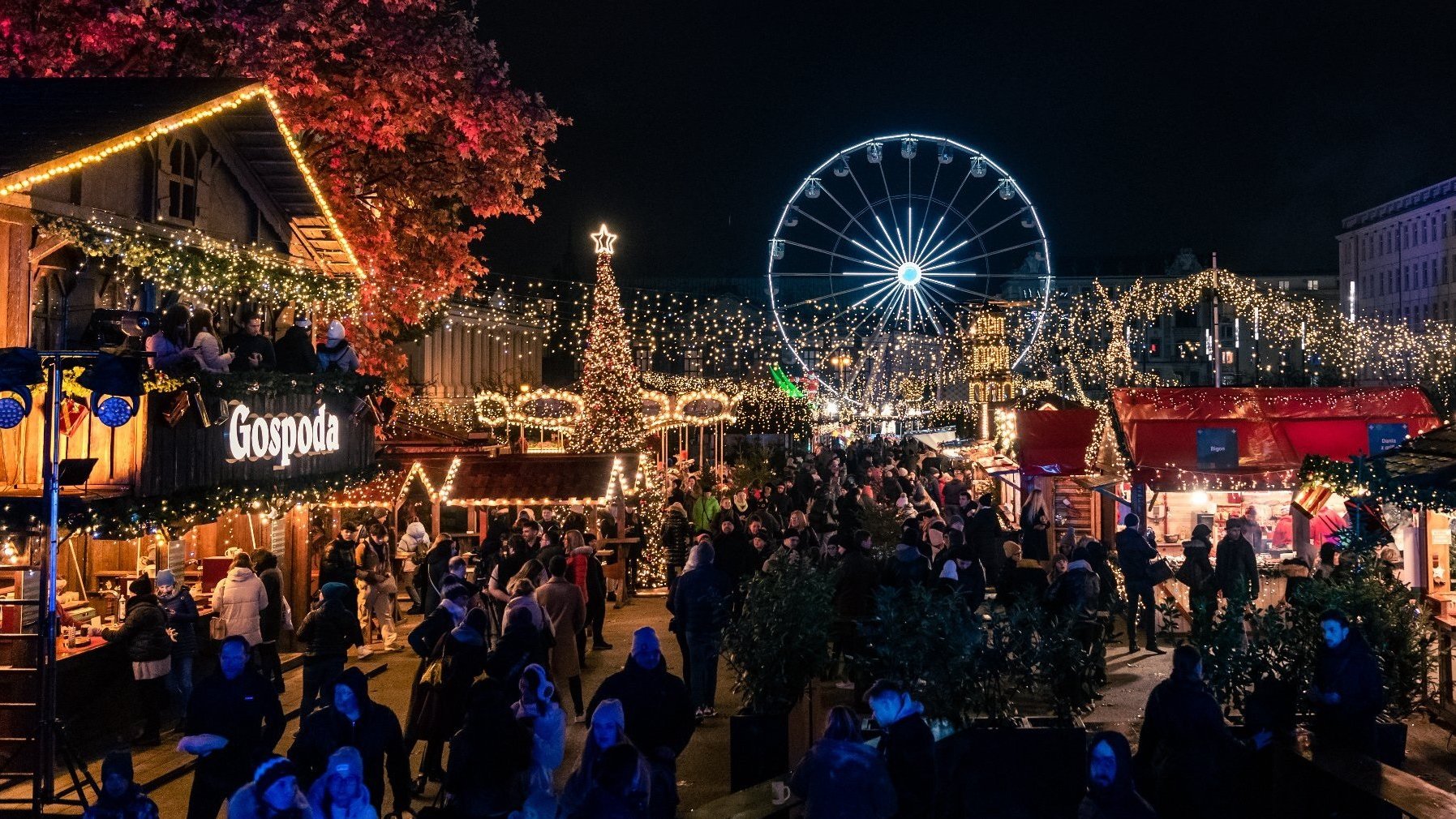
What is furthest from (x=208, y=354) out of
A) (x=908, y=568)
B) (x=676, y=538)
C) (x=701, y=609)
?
(x=676, y=538)

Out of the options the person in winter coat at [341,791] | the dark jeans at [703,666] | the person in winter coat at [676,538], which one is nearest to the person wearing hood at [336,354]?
the dark jeans at [703,666]

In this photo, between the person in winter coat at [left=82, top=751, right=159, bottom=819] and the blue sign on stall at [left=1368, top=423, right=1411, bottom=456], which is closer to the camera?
the person in winter coat at [left=82, top=751, right=159, bottom=819]

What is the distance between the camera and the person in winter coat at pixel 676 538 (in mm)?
20891

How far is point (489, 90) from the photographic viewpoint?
66.7 feet

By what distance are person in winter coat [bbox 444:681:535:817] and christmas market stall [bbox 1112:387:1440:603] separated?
13975 mm

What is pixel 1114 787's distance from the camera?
607 cm

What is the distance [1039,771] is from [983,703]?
53 cm

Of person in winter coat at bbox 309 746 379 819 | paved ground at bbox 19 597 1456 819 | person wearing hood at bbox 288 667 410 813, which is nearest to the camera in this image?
person in winter coat at bbox 309 746 379 819

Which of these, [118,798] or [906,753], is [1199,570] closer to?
[906,753]

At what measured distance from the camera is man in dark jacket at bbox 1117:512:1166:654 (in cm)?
1519

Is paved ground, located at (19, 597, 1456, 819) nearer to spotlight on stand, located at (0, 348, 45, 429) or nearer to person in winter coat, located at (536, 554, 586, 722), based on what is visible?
person in winter coat, located at (536, 554, 586, 722)

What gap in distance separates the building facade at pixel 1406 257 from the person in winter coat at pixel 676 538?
258 ft

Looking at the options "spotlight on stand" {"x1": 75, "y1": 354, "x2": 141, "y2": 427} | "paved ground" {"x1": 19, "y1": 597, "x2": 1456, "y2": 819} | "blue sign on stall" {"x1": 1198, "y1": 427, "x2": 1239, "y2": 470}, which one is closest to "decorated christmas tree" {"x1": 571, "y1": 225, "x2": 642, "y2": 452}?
"paved ground" {"x1": 19, "y1": 597, "x2": 1456, "y2": 819}

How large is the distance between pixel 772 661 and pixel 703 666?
9.07ft
